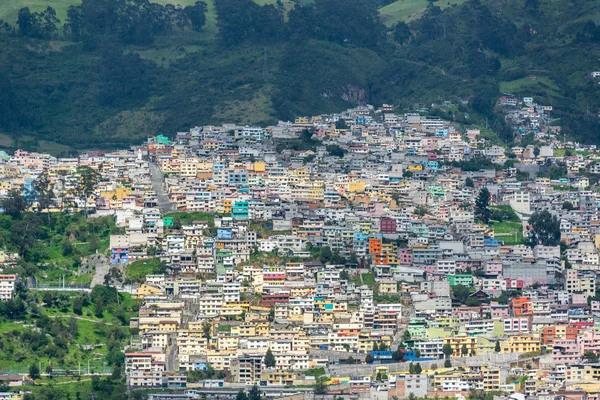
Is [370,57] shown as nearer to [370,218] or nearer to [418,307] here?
[370,218]

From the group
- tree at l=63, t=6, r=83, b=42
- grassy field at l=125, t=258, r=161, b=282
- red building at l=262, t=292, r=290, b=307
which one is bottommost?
red building at l=262, t=292, r=290, b=307

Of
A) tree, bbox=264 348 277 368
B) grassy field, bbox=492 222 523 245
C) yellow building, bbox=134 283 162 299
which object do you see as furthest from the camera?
grassy field, bbox=492 222 523 245

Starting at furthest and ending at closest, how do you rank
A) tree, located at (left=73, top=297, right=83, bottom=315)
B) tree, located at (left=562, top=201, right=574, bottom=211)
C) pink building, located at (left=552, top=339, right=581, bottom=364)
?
tree, located at (left=562, top=201, right=574, bottom=211) < tree, located at (left=73, top=297, right=83, bottom=315) < pink building, located at (left=552, top=339, right=581, bottom=364)

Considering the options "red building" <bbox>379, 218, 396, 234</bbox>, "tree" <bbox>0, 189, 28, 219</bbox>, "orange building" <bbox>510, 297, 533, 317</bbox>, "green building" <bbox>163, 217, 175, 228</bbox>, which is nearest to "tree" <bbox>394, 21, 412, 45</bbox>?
"red building" <bbox>379, 218, 396, 234</bbox>

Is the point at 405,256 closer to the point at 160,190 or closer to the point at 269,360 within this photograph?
the point at 269,360

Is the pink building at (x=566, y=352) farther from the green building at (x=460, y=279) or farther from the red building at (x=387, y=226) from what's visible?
the red building at (x=387, y=226)

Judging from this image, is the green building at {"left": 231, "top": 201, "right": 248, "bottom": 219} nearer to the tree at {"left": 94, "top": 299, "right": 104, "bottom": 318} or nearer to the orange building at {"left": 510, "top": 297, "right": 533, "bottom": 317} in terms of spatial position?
the tree at {"left": 94, "top": 299, "right": 104, "bottom": 318}

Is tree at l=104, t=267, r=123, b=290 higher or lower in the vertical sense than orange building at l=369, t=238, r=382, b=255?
lower

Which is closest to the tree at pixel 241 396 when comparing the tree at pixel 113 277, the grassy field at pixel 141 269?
the grassy field at pixel 141 269
